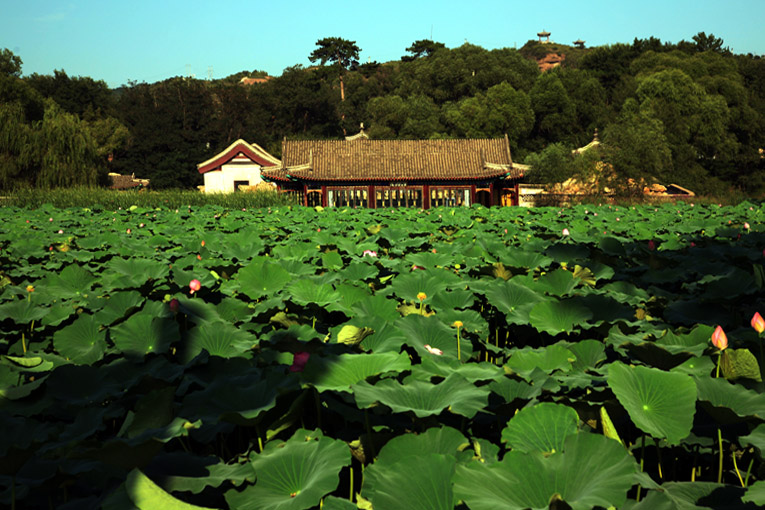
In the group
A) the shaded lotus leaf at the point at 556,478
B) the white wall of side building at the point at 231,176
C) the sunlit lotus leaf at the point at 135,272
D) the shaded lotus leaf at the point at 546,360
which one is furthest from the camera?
the white wall of side building at the point at 231,176

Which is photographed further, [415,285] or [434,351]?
[415,285]

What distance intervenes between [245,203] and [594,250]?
1894 cm

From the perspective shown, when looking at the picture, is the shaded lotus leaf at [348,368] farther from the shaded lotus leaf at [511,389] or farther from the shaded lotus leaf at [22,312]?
the shaded lotus leaf at [22,312]

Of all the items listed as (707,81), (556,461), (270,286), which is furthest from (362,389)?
(707,81)

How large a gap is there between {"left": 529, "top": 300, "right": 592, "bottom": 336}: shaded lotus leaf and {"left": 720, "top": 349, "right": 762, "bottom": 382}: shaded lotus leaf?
0.63 m

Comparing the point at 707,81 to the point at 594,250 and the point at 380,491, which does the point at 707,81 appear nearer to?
the point at 594,250

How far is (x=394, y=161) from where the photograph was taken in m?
29.7

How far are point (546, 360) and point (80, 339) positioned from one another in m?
1.76

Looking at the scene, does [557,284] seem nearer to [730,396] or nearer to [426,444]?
[730,396]

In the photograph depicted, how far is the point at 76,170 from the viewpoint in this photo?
29.9m

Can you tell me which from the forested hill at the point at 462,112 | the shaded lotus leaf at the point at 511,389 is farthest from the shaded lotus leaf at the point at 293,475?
the forested hill at the point at 462,112

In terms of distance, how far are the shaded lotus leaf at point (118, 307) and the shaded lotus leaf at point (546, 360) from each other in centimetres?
157

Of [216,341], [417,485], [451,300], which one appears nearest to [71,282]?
[216,341]

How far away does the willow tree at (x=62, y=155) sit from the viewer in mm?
29094
